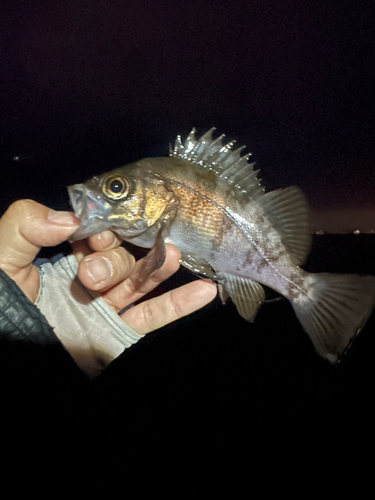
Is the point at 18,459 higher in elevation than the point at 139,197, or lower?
lower

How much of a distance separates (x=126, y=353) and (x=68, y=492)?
1278mm

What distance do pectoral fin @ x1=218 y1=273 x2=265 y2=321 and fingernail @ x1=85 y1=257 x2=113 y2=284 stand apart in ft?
1.33

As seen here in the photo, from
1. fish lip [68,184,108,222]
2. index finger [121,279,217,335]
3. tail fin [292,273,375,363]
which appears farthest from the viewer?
index finger [121,279,217,335]

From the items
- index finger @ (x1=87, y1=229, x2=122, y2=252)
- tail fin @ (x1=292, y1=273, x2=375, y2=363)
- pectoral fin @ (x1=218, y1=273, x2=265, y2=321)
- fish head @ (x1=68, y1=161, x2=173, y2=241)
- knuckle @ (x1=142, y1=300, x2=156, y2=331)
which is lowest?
tail fin @ (x1=292, y1=273, x2=375, y2=363)

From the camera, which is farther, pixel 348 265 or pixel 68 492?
pixel 348 265

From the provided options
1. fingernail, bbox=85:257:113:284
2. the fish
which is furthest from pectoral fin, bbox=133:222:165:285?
fingernail, bbox=85:257:113:284

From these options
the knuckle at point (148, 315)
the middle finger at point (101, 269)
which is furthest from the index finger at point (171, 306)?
the middle finger at point (101, 269)

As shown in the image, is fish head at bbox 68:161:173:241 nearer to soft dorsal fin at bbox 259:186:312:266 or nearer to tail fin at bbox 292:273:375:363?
soft dorsal fin at bbox 259:186:312:266

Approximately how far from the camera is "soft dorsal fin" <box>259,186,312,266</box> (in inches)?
40.9

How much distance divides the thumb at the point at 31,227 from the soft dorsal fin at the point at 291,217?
2.19 feet

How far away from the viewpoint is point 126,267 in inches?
Answer: 41.6

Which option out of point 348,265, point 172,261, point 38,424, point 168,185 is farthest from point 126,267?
point 348,265

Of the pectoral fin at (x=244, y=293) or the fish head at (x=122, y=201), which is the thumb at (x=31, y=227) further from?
the pectoral fin at (x=244, y=293)

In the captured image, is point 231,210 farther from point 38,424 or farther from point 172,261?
point 38,424
